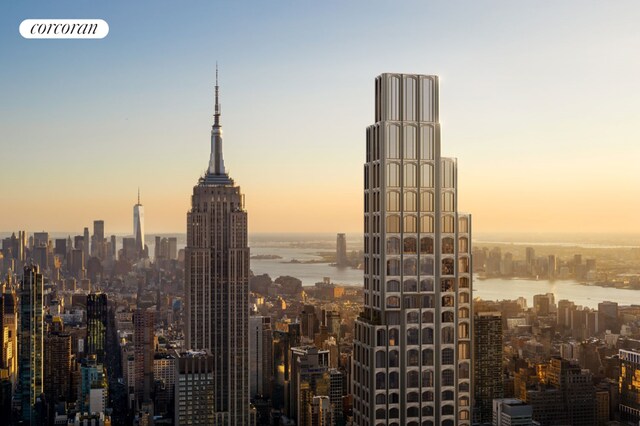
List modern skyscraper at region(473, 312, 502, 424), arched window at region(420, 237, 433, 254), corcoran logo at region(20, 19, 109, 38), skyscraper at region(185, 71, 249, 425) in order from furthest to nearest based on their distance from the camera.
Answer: skyscraper at region(185, 71, 249, 425), modern skyscraper at region(473, 312, 502, 424), corcoran logo at region(20, 19, 109, 38), arched window at region(420, 237, 433, 254)

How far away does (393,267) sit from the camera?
4172mm

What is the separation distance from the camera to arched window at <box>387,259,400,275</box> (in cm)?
416

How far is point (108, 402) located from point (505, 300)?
15.7 ft

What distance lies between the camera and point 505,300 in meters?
6.58

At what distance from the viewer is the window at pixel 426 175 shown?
4215 mm

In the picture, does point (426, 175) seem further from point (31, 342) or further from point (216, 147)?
point (31, 342)

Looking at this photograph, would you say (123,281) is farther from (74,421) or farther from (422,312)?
(422,312)

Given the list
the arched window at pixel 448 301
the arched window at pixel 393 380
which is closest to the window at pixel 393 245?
the arched window at pixel 448 301

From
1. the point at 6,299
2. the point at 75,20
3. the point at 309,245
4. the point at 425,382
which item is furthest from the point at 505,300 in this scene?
the point at 6,299

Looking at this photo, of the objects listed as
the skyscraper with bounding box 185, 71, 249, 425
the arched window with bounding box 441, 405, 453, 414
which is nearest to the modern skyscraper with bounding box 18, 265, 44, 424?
the skyscraper with bounding box 185, 71, 249, 425

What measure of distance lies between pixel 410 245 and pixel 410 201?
0.23 metres

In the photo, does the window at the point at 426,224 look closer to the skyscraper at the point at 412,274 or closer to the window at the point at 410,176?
the skyscraper at the point at 412,274

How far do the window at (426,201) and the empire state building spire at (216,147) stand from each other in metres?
2.98

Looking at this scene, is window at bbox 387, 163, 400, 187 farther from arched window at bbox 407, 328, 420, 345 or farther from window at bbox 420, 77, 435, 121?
arched window at bbox 407, 328, 420, 345
